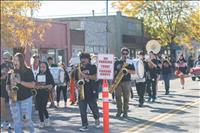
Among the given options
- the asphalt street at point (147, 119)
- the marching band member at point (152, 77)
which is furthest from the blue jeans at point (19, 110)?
the marching band member at point (152, 77)

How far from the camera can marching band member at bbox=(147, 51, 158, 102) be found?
62.8ft

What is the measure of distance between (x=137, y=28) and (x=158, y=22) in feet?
8.06

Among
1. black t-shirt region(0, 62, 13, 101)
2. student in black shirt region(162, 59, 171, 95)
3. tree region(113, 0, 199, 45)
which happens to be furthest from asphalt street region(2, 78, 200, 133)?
tree region(113, 0, 199, 45)

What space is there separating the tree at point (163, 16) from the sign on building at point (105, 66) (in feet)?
161

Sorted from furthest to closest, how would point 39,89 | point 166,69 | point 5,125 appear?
point 166,69 → point 5,125 → point 39,89

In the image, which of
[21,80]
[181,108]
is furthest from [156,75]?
[21,80]

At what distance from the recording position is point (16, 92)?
10422 mm

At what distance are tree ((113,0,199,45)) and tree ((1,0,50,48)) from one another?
35742 millimetres

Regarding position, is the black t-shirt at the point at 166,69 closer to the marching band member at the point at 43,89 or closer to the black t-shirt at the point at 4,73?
the marching band member at the point at 43,89

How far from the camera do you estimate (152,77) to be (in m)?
19.4

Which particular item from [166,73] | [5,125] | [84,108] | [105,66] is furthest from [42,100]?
[166,73]

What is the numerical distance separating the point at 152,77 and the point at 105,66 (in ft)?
29.8

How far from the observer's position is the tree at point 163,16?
59.1 metres

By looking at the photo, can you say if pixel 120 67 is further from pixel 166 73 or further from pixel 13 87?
pixel 166 73
